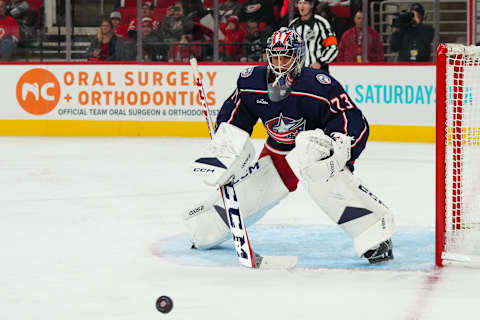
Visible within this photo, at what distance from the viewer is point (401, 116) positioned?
9461 mm

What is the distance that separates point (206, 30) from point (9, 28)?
2.22 m

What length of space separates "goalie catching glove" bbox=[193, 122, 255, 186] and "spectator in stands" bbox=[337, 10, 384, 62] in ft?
20.0

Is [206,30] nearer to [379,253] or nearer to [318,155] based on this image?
[379,253]

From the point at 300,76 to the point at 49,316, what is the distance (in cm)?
146

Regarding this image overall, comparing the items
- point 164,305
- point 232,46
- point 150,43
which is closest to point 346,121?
point 164,305

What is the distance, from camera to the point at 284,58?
12.6 feet

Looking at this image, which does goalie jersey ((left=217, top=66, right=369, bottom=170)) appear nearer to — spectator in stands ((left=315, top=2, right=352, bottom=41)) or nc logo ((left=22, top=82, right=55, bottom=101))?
spectator in stands ((left=315, top=2, right=352, bottom=41))

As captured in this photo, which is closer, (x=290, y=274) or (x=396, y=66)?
(x=290, y=274)

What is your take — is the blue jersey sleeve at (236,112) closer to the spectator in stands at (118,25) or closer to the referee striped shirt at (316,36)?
the referee striped shirt at (316,36)

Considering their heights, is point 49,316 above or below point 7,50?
below

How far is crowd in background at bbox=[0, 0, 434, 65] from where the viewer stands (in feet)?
31.6

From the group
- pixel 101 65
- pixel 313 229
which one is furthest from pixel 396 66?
pixel 313 229

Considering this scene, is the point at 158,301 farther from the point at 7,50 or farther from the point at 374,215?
the point at 7,50

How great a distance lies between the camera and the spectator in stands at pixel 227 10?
10062 millimetres
